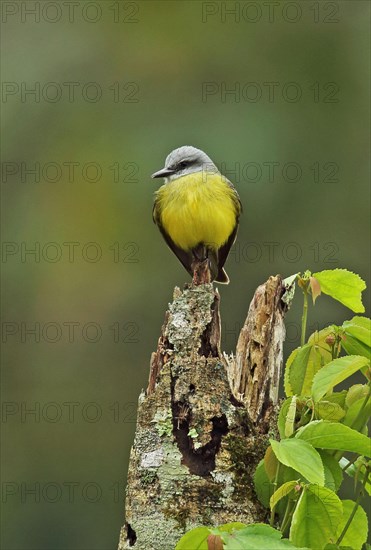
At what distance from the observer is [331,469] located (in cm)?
309

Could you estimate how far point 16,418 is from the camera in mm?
10227

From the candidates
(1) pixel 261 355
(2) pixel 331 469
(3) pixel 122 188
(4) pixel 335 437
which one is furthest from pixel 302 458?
(3) pixel 122 188

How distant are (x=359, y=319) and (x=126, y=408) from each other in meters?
7.43

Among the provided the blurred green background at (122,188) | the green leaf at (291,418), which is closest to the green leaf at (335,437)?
the green leaf at (291,418)

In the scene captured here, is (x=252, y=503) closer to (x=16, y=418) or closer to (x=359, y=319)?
(x=359, y=319)

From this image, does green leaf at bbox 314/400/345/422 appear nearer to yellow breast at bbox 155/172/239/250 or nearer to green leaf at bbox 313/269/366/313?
green leaf at bbox 313/269/366/313

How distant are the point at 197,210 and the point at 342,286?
2830 millimetres

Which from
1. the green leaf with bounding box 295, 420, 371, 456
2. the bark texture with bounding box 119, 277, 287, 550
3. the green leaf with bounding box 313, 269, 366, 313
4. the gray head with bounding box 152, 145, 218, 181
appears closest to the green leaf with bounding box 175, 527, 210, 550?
the green leaf with bounding box 295, 420, 371, 456

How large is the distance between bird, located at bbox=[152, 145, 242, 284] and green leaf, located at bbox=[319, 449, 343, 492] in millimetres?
2948

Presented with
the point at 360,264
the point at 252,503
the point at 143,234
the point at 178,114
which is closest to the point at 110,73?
the point at 178,114

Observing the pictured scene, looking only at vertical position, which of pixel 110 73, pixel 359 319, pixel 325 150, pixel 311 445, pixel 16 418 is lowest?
pixel 16 418

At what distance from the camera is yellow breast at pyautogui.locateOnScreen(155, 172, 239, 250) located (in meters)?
6.12

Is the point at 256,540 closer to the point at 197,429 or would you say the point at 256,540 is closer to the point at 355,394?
the point at 355,394

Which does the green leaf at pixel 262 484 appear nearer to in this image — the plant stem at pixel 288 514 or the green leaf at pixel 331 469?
the plant stem at pixel 288 514
